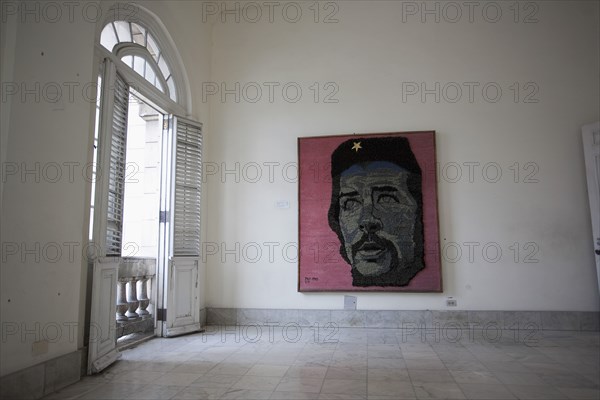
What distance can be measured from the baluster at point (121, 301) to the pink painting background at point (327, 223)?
1.86 metres

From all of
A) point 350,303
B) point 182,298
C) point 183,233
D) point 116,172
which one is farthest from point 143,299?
point 350,303

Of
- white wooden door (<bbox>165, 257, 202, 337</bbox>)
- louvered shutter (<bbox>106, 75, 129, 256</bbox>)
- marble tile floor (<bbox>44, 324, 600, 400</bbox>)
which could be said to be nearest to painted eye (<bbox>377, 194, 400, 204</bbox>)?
marble tile floor (<bbox>44, 324, 600, 400</bbox>)

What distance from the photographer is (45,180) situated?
2.60 meters

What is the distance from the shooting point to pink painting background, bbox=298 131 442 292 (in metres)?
4.61

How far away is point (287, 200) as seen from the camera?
196 inches

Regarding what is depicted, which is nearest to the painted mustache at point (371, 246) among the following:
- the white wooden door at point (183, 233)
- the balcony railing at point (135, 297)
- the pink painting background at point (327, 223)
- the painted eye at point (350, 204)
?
the pink painting background at point (327, 223)

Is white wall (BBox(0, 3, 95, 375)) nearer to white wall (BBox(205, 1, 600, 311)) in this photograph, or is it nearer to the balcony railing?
the balcony railing

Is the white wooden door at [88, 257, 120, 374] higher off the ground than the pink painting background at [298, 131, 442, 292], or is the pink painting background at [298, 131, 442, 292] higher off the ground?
the pink painting background at [298, 131, 442, 292]

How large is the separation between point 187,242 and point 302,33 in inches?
116

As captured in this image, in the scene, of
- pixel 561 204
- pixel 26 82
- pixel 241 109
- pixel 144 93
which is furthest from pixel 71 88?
pixel 561 204

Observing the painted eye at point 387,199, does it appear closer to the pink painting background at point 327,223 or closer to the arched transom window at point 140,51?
the pink painting background at point 327,223

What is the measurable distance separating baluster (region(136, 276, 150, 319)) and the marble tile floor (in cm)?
42

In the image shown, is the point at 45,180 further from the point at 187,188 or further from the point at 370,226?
the point at 370,226

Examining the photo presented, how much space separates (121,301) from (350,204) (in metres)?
2.66
